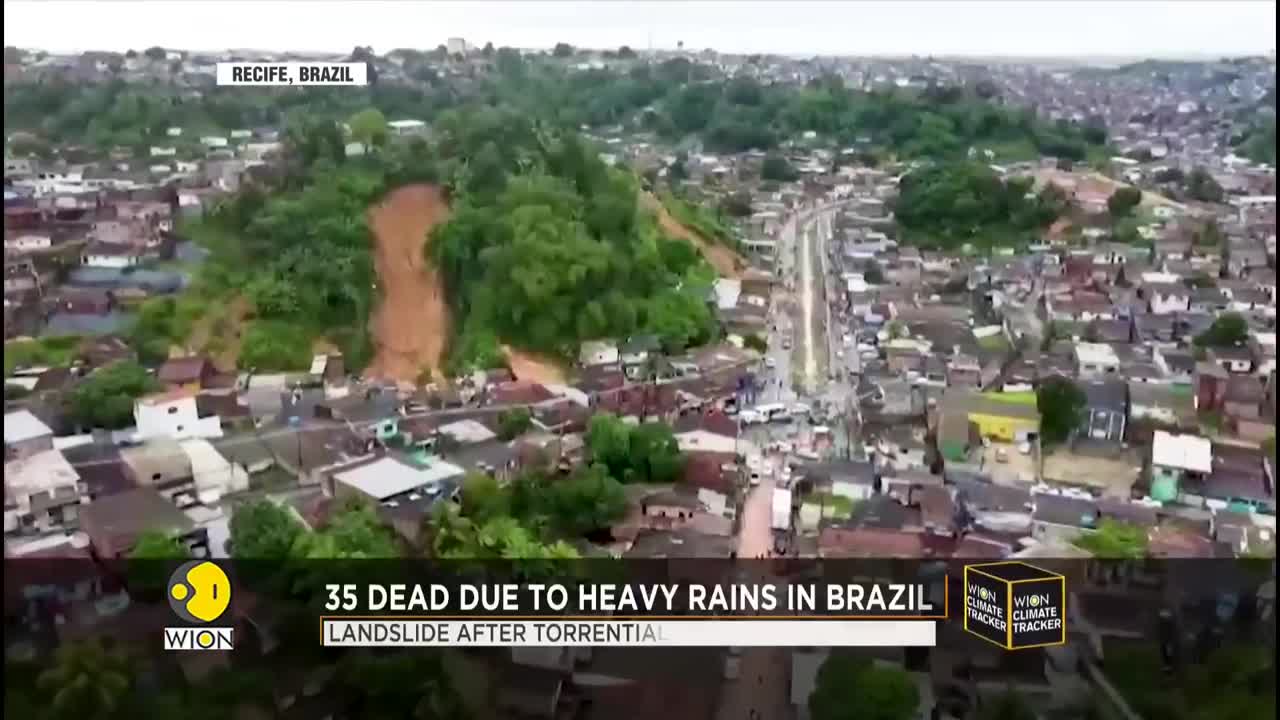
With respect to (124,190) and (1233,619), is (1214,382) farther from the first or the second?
(124,190)

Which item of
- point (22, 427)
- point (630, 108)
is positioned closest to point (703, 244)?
point (630, 108)

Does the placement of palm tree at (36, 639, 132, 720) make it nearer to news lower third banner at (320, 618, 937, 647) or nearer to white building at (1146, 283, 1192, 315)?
news lower third banner at (320, 618, 937, 647)

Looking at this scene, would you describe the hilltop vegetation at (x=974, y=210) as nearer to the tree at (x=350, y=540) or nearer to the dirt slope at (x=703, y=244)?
the dirt slope at (x=703, y=244)

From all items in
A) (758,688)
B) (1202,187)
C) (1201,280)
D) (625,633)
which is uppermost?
(1202,187)

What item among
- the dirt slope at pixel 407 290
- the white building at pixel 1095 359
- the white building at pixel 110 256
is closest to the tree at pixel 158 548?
the dirt slope at pixel 407 290

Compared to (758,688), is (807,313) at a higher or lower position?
higher

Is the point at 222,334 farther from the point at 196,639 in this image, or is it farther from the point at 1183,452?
the point at 1183,452
